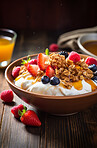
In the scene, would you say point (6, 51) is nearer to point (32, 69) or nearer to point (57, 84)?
point (32, 69)

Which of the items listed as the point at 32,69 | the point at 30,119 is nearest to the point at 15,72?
the point at 32,69

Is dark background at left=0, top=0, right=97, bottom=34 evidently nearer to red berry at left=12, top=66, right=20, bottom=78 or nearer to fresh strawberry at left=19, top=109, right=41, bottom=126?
red berry at left=12, top=66, right=20, bottom=78

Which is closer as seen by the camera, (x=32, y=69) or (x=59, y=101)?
(x=59, y=101)

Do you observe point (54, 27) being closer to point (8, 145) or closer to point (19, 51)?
point (19, 51)

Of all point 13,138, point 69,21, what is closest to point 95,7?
point 69,21

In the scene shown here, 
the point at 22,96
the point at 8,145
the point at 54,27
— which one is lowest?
the point at 8,145

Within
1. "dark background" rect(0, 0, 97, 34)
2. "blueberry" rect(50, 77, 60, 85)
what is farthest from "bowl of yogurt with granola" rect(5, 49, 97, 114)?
"dark background" rect(0, 0, 97, 34)
